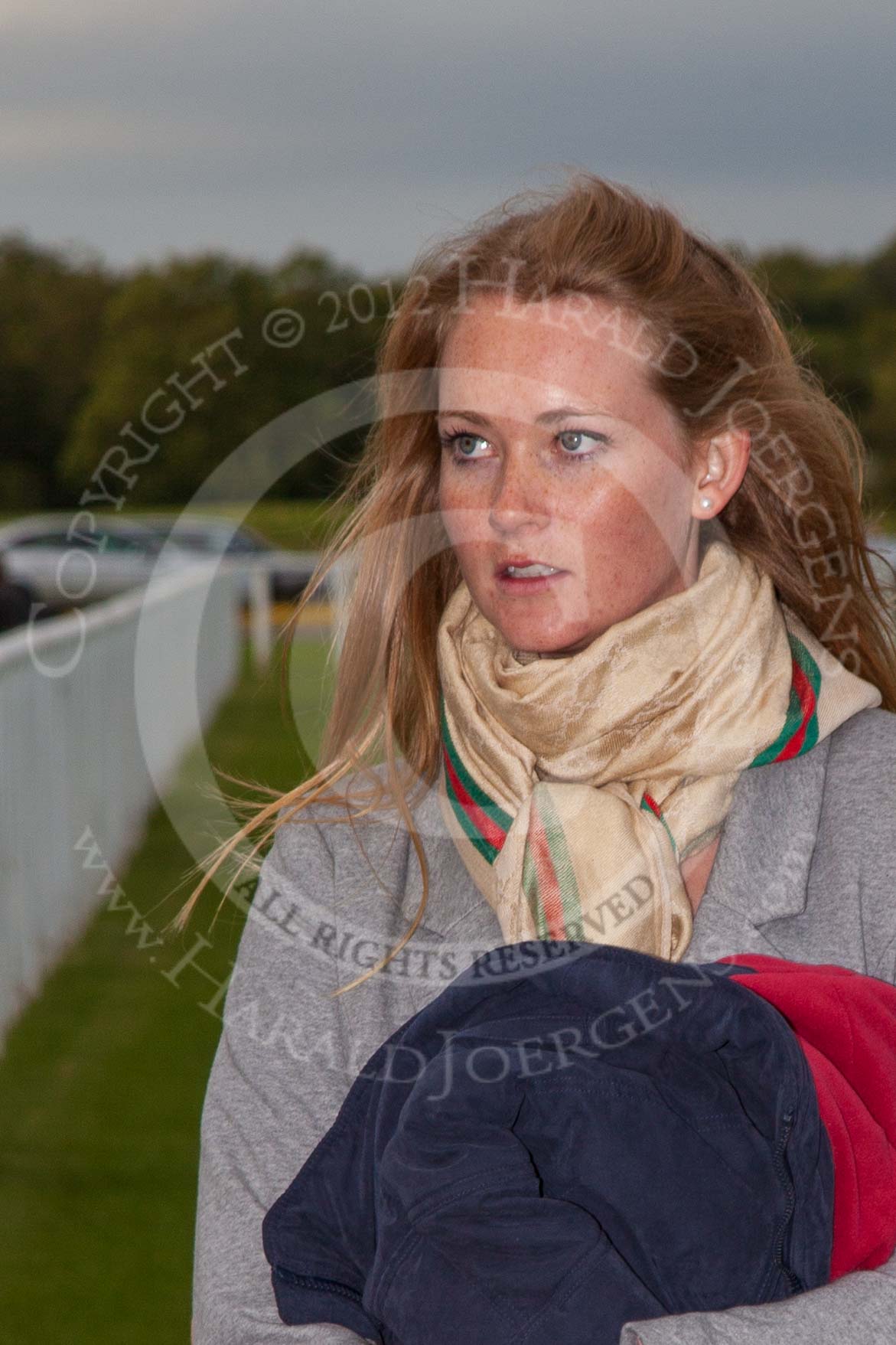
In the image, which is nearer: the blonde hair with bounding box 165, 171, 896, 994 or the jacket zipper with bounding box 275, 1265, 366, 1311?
the jacket zipper with bounding box 275, 1265, 366, 1311

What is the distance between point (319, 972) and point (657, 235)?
1045 millimetres

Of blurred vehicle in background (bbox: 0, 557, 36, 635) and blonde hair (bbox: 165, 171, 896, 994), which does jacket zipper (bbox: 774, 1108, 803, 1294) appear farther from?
blurred vehicle in background (bbox: 0, 557, 36, 635)

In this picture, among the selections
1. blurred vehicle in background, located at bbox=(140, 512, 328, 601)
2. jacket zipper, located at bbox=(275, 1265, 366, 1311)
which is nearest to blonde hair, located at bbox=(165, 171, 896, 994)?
jacket zipper, located at bbox=(275, 1265, 366, 1311)

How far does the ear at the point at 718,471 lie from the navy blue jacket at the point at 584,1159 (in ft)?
2.99

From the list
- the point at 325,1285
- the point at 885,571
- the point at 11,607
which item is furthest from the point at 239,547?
the point at 325,1285

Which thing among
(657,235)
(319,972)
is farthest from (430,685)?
(657,235)

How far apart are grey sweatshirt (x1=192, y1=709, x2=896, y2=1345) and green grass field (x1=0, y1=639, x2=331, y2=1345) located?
517 mm

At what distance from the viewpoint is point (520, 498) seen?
1.91 m

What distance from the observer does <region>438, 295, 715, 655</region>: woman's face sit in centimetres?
190

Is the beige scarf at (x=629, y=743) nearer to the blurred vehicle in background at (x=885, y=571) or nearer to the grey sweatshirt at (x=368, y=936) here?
the grey sweatshirt at (x=368, y=936)

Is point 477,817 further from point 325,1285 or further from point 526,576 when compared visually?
point 325,1285

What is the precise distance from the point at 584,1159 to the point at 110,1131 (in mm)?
3644

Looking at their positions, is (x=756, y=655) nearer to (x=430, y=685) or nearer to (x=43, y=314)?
(x=430, y=685)

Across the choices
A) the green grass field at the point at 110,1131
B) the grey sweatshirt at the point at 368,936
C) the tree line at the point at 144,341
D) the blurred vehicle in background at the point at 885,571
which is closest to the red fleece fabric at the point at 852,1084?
the grey sweatshirt at the point at 368,936
